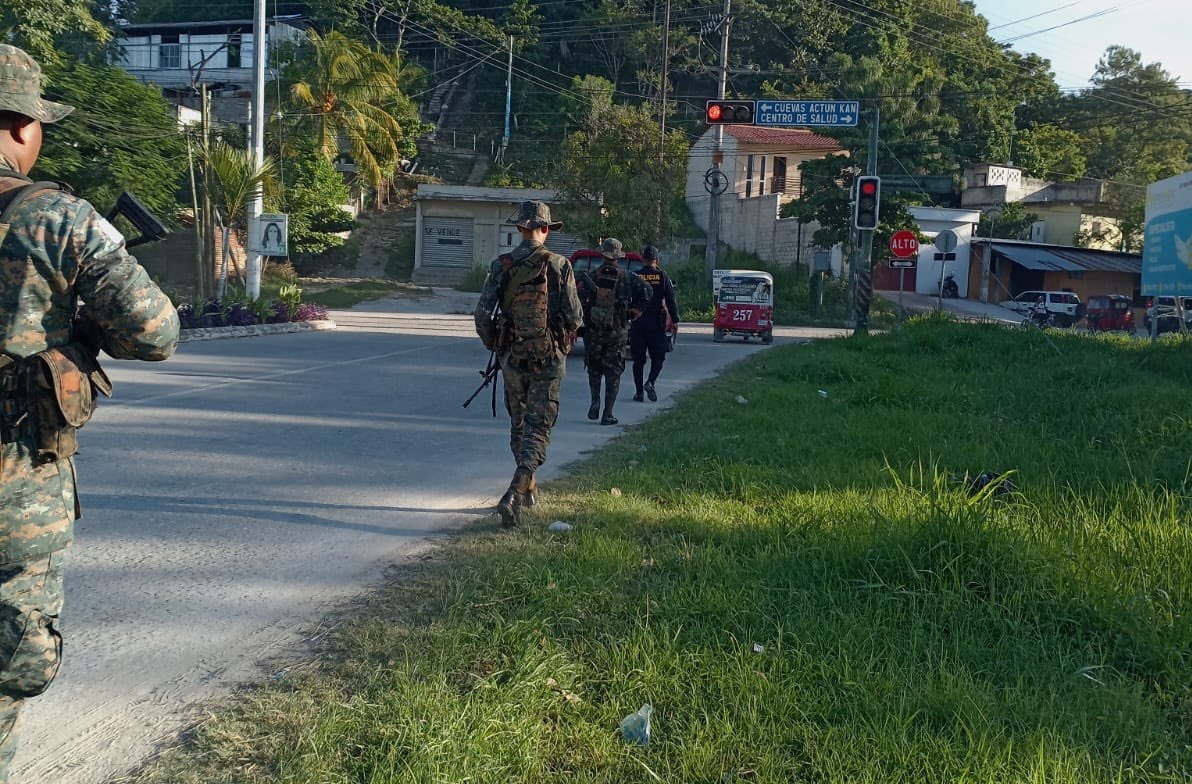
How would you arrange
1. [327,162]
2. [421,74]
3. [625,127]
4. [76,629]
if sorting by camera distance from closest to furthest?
[76,629] → [625,127] → [327,162] → [421,74]

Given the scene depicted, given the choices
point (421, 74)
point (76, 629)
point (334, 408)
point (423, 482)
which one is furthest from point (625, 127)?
point (76, 629)

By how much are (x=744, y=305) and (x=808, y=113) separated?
4590 millimetres

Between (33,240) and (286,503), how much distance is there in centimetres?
418

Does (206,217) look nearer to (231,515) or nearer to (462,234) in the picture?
(231,515)

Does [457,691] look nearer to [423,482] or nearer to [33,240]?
[33,240]

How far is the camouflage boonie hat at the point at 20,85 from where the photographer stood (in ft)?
8.91

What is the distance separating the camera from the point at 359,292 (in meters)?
36.7

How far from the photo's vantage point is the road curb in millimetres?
19094

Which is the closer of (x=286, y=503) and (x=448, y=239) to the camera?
(x=286, y=503)

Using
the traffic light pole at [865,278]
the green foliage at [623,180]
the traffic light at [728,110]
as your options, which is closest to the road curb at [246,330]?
the traffic light at [728,110]

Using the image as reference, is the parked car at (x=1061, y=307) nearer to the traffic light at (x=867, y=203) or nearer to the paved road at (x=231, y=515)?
the traffic light at (x=867, y=203)

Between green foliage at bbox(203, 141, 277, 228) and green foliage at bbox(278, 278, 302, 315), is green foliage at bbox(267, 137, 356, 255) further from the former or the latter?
green foliage at bbox(278, 278, 302, 315)

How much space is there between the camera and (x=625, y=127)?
35875mm

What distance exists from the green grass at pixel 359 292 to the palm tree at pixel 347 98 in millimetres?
4785
